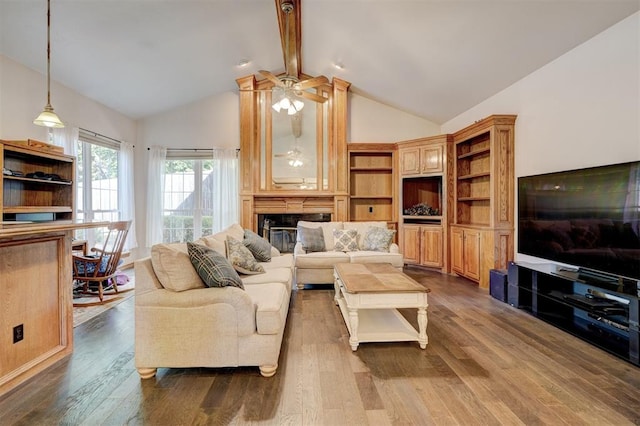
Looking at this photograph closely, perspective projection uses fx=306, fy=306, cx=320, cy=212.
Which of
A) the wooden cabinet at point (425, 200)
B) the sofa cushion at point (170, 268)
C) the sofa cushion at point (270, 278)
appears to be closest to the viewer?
the sofa cushion at point (170, 268)

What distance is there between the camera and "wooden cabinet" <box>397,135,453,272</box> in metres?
5.44

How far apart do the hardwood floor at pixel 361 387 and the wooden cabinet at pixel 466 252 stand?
1.73 meters

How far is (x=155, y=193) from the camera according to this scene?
20.2ft

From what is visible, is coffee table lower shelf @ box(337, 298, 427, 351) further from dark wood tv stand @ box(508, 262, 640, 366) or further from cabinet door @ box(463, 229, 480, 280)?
cabinet door @ box(463, 229, 480, 280)

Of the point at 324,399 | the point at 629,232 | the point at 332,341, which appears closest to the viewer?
the point at 324,399

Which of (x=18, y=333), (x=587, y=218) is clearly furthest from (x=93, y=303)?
(x=587, y=218)

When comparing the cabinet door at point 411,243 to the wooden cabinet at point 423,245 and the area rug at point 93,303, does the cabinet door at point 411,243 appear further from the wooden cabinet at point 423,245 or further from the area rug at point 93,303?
the area rug at point 93,303

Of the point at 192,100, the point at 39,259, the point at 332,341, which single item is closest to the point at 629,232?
the point at 332,341

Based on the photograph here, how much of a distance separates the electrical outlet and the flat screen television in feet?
15.1

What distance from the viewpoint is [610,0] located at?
263cm

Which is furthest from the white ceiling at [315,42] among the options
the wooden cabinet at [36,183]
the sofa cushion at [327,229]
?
the sofa cushion at [327,229]

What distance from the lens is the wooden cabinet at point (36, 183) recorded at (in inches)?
134

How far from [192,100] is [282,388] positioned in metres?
5.93

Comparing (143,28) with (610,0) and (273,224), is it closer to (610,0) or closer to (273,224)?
(273,224)
